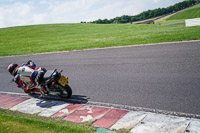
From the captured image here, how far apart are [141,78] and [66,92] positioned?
282 cm

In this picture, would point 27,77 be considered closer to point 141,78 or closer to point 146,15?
point 141,78

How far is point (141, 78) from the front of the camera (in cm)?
745

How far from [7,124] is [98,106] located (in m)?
2.54

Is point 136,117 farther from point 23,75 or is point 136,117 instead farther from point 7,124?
point 23,75

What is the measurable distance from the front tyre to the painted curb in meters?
0.30

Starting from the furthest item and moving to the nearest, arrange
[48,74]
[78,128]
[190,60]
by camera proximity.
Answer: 1. [190,60]
2. [48,74]
3. [78,128]

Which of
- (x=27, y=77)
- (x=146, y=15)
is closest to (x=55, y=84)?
(x=27, y=77)

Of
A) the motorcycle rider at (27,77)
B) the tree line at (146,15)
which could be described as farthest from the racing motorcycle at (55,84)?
the tree line at (146,15)

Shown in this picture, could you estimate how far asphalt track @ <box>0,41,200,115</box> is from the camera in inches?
221

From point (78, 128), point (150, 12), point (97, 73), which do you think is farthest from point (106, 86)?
point (150, 12)

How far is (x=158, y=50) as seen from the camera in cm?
1109

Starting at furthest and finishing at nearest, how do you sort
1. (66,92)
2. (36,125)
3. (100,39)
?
(100,39) < (66,92) < (36,125)

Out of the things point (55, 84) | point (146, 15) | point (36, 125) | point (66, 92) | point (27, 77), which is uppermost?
point (146, 15)

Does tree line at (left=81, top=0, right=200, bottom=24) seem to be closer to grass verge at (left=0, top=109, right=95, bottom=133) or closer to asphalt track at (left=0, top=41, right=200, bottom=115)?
asphalt track at (left=0, top=41, right=200, bottom=115)
